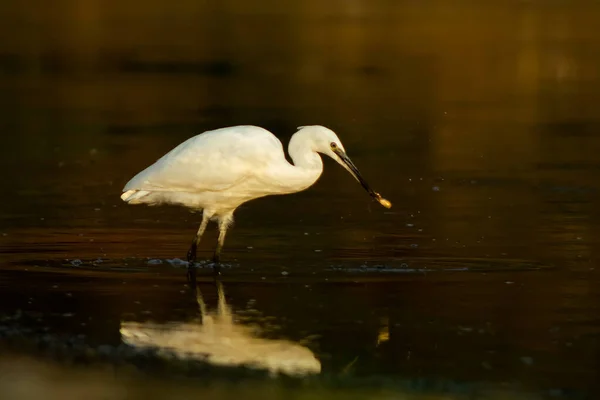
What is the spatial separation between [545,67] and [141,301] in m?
20.4

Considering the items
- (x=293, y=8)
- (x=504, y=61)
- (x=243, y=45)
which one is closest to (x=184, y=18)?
(x=293, y=8)

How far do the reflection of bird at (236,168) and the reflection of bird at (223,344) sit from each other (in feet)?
6.67

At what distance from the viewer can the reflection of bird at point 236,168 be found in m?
11.4

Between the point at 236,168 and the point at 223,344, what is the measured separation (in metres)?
2.77

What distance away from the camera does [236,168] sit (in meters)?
11.4

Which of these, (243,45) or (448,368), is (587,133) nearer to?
(448,368)

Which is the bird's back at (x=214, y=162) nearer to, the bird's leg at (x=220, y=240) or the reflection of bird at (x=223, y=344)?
the bird's leg at (x=220, y=240)

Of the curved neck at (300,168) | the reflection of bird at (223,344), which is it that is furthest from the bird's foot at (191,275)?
the reflection of bird at (223,344)

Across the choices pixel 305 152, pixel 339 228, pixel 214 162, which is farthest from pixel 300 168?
pixel 339 228

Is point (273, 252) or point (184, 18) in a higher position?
point (184, 18)

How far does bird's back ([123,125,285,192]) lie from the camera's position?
448 inches

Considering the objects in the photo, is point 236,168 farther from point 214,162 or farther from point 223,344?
point 223,344

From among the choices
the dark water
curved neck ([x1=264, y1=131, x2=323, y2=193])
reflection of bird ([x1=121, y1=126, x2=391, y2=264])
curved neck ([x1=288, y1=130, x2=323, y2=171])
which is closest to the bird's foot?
the dark water

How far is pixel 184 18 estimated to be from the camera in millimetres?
43000
